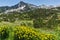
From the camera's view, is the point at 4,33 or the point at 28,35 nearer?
the point at 28,35

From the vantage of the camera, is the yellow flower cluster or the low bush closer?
the yellow flower cluster

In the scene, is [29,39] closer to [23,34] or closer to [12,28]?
[23,34]

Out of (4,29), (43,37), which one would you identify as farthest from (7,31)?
(43,37)

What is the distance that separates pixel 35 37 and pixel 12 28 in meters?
1.47

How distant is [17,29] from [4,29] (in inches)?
35.6

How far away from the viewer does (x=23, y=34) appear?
11484mm

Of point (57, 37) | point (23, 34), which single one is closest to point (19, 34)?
point (23, 34)

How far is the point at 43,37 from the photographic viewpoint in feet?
36.9

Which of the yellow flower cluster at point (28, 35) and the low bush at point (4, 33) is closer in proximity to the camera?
the yellow flower cluster at point (28, 35)

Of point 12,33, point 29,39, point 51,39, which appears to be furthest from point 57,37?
point 12,33

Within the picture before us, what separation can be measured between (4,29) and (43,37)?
7.77ft

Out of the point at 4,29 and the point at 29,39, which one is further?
the point at 4,29

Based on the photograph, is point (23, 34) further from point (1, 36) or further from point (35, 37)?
point (1, 36)

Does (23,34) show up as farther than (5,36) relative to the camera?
No
